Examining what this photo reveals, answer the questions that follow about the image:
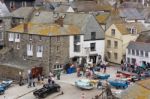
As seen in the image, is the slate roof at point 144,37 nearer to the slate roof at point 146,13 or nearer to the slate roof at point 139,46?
the slate roof at point 139,46

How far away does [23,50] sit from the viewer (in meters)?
60.9

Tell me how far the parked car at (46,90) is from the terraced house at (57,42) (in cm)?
801

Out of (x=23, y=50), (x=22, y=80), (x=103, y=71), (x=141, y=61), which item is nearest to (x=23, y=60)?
(x=23, y=50)

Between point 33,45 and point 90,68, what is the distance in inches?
313

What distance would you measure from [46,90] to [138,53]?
16.8 meters

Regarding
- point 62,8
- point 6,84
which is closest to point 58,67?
point 6,84

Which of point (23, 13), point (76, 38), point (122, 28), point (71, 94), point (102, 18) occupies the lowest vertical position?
point (71, 94)

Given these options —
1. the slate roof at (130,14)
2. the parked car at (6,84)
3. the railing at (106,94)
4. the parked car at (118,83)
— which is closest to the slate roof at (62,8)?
the slate roof at (130,14)

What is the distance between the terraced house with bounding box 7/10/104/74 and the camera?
5772cm

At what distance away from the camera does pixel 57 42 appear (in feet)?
189

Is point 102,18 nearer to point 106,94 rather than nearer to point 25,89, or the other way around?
point 25,89

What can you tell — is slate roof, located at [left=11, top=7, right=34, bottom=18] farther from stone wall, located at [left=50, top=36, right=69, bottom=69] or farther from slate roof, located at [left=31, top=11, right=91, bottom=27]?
stone wall, located at [left=50, top=36, right=69, bottom=69]

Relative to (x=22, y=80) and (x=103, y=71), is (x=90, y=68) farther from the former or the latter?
(x=22, y=80)

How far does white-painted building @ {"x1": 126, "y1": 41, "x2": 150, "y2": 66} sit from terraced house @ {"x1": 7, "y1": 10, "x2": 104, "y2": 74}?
4.01 meters
